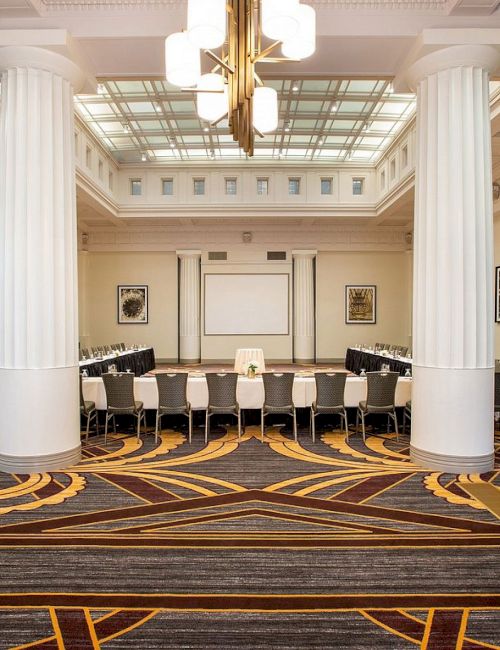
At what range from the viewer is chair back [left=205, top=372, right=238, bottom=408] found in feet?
21.8

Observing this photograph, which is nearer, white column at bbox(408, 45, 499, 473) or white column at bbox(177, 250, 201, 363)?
white column at bbox(408, 45, 499, 473)

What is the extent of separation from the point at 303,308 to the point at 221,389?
979 centimetres

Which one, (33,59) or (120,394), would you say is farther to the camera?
(120,394)

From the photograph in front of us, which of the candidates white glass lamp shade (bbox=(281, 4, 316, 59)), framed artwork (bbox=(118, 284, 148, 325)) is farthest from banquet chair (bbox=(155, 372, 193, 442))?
framed artwork (bbox=(118, 284, 148, 325))

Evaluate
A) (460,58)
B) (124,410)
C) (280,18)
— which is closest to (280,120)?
(460,58)

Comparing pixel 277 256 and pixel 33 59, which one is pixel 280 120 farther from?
pixel 33 59

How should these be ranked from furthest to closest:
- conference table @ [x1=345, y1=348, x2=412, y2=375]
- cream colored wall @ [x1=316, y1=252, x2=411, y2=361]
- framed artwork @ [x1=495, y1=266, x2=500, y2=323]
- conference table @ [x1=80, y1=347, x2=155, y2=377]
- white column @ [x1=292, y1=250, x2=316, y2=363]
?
cream colored wall @ [x1=316, y1=252, x2=411, y2=361], white column @ [x1=292, y1=250, x2=316, y2=363], framed artwork @ [x1=495, y1=266, x2=500, y2=323], conference table @ [x1=345, y1=348, x2=412, y2=375], conference table @ [x1=80, y1=347, x2=155, y2=377]

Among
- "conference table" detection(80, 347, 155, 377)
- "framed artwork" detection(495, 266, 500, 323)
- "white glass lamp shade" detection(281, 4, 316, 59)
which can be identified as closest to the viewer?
"white glass lamp shade" detection(281, 4, 316, 59)

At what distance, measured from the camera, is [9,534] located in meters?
3.78

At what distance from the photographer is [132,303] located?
1656cm

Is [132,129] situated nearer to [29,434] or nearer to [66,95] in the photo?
[66,95]

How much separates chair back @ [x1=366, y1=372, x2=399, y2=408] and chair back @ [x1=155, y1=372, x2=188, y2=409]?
95.9 inches

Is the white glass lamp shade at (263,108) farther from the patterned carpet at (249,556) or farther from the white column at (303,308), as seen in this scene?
the white column at (303,308)

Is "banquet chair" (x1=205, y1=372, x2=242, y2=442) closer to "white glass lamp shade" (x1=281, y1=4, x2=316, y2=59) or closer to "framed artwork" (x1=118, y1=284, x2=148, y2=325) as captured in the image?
"white glass lamp shade" (x1=281, y1=4, x2=316, y2=59)
